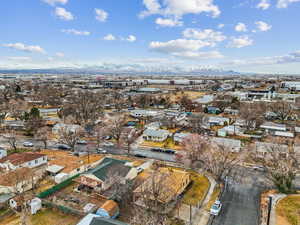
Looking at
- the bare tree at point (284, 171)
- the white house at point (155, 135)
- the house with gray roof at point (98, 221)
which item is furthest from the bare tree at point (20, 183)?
the bare tree at point (284, 171)

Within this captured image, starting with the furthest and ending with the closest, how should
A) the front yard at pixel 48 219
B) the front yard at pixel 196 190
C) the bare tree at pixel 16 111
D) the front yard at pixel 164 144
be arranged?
the bare tree at pixel 16 111 < the front yard at pixel 164 144 < the front yard at pixel 196 190 < the front yard at pixel 48 219

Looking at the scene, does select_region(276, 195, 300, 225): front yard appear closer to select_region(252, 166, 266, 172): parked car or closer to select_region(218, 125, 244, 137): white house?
select_region(252, 166, 266, 172): parked car

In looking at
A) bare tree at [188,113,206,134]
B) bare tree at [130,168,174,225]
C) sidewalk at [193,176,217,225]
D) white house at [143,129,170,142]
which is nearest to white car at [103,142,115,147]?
white house at [143,129,170,142]

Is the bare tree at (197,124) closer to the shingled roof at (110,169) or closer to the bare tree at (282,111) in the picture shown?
the shingled roof at (110,169)

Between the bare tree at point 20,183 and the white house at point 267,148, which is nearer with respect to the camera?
the bare tree at point 20,183

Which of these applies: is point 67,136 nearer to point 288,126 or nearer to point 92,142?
point 92,142

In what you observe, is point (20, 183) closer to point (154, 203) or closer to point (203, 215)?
point (154, 203)
